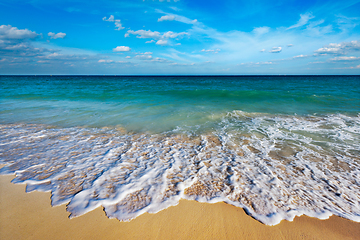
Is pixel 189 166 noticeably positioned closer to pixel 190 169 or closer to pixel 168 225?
pixel 190 169

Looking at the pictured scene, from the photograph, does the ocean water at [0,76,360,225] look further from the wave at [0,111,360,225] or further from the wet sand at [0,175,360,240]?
the wet sand at [0,175,360,240]

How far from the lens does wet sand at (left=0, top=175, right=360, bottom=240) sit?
7.13 feet

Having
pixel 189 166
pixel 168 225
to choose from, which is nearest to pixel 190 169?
pixel 189 166

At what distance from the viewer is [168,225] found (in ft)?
7.56

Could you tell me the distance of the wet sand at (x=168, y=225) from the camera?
217 centimetres

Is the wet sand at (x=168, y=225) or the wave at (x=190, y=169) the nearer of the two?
the wet sand at (x=168, y=225)

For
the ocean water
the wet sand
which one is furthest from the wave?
the wet sand

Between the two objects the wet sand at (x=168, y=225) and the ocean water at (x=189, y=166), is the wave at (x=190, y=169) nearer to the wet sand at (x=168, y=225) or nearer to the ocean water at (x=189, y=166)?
the ocean water at (x=189, y=166)

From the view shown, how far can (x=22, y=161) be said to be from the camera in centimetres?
393

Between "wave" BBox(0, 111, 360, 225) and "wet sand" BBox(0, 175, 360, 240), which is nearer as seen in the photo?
"wet sand" BBox(0, 175, 360, 240)

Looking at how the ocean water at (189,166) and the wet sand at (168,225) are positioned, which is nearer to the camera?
the wet sand at (168,225)

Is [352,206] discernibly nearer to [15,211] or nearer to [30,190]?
[15,211]

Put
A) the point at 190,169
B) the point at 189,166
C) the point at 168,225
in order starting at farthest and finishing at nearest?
the point at 189,166 < the point at 190,169 < the point at 168,225

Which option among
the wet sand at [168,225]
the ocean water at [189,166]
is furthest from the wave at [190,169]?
the wet sand at [168,225]
